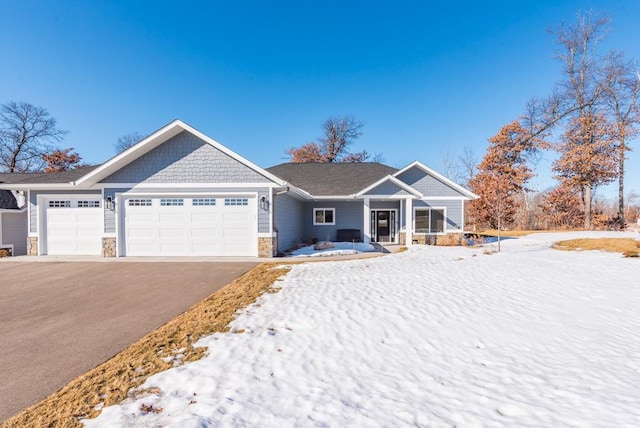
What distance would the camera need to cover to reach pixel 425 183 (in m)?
16.6

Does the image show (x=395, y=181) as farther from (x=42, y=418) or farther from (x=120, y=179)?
(x=42, y=418)

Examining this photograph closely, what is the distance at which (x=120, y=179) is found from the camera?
38.0 feet

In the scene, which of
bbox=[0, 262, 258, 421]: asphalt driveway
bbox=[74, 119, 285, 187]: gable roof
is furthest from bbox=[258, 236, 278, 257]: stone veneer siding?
bbox=[74, 119, 285, 187]: gable roof

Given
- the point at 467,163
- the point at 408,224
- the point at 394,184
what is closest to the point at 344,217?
the point at 394,184

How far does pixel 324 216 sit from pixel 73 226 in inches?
457

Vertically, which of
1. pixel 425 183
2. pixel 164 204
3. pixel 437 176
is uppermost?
pixel 437 176

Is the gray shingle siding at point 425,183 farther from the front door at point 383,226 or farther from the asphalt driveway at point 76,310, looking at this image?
the asphalt driveway at point 76,310

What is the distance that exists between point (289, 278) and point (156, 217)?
7.01 meters

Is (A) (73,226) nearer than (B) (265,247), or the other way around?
(B) (265,247)

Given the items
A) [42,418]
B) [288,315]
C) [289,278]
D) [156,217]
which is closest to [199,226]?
[156,217]

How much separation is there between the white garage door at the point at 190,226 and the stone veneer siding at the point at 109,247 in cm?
46

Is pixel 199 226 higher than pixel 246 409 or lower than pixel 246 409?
higher

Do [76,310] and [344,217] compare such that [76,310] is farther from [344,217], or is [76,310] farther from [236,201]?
[344,217]

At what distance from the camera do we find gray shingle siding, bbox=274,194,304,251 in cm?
1273
